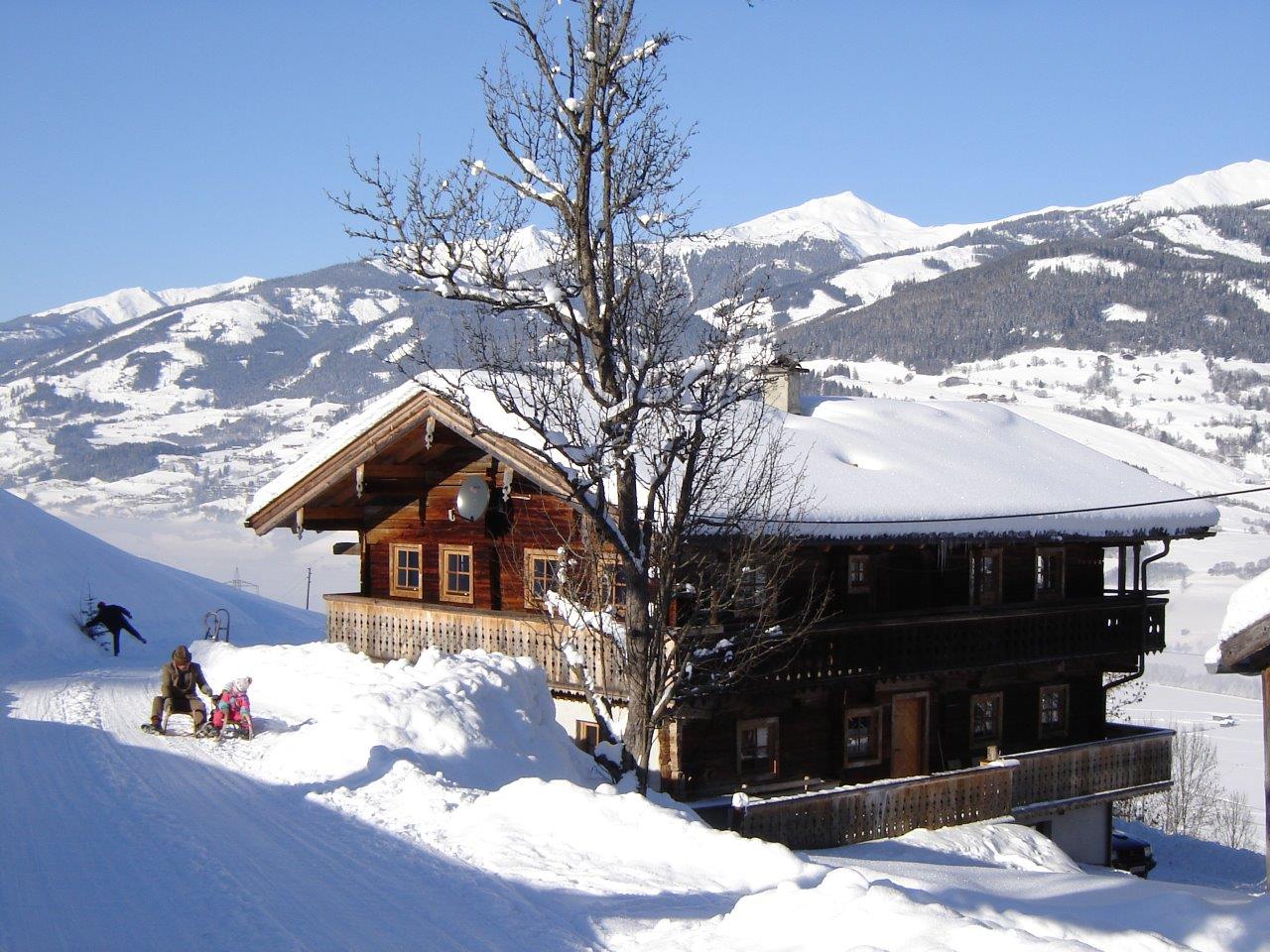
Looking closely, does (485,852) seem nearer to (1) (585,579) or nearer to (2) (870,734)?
(1) (585,579)

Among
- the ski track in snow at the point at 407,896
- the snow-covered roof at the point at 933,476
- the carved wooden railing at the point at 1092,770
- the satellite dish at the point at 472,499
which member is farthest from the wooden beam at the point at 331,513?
the carved wooden railing at the point at 1092,770

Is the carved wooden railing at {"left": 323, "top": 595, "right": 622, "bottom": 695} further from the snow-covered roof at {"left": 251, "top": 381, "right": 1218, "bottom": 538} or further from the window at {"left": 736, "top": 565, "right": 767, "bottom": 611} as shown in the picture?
the snow-covered roof at {"left": 251, "top": 381, "right": 1218, "bottom": 538}

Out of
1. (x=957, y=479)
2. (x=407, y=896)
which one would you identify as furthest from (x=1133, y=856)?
(x=407, y=896)

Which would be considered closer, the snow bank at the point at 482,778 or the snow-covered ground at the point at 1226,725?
the snow bank at the point at 482,778

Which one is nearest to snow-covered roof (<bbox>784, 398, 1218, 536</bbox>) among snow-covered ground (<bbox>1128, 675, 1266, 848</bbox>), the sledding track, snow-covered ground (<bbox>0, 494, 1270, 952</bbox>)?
snow-covered ground (<bbox>0, 494, 1270, 952</bbox>)

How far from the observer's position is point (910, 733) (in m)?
21.5

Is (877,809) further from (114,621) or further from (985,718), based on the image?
(114,621)

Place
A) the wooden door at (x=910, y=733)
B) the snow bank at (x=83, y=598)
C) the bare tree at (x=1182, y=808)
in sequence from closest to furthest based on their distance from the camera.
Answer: the wooden door at (x=910, y=733) < the snow bank at (x=83, y=598) < the bare tree at (x=1182, y=808)

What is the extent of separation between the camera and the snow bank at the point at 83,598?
88.8ft

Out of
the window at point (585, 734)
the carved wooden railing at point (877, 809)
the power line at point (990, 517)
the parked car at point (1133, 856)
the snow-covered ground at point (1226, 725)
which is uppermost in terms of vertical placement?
the power line at point (990, 517)

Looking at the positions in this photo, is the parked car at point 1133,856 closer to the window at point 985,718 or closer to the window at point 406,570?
the window at point 985,718

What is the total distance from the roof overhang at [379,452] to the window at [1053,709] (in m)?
11.3

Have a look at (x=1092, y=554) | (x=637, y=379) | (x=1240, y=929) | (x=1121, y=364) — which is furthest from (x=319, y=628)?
(x=1121, y=364)

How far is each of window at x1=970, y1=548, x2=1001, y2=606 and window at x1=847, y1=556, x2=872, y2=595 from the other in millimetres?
2343
